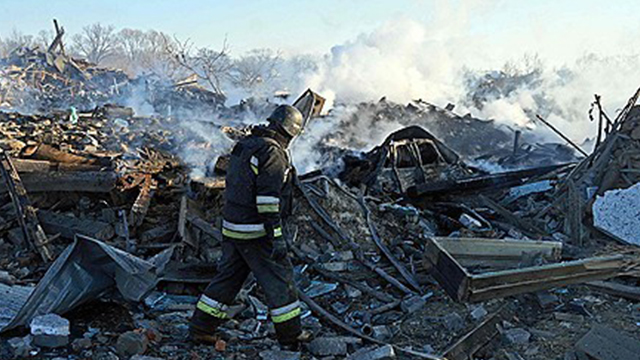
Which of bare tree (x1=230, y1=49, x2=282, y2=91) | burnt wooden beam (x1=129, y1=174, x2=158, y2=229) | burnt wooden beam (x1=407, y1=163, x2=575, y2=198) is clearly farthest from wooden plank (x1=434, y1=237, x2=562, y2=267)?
bare tree (x1=230, y1=49, x2=282, y2=91)

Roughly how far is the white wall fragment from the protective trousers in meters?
4.06

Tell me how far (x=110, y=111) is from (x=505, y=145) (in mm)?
10927

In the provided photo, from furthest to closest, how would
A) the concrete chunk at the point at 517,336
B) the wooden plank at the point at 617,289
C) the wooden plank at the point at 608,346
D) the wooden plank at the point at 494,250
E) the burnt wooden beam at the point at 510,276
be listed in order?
the wooden plank at the point at 494,250 → the wooden plank at the point at 617,289 → the burnt wooden beam at the point at 510,276 → the concrete chunk at the point at 517,336 → the wooden plank at the point at 608,346

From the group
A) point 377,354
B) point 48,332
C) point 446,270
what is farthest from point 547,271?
point 48,332

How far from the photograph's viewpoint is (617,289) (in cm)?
462

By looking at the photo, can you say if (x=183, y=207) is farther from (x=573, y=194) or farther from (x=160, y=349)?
(x=573, y=194)

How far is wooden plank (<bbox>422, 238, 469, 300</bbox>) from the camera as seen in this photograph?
4000 mm

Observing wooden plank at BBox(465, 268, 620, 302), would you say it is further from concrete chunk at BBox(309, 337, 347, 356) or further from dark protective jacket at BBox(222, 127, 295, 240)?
dark protective jacket at BBox(222, 127, 295, 240)

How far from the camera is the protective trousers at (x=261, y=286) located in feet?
12.0

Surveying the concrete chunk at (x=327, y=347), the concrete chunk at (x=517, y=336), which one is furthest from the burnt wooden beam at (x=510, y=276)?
the concrete chunk at (x=327, y=347)

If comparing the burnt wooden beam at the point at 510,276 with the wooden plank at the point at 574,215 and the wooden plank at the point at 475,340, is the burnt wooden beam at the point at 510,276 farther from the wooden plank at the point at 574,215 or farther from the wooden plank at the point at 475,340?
the wooden plank at the point at 574,215

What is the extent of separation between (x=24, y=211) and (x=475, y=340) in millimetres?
4573

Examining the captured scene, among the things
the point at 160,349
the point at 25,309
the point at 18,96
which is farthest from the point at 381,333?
the point at 18,96

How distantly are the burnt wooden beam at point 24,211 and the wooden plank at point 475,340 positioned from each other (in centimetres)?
387
